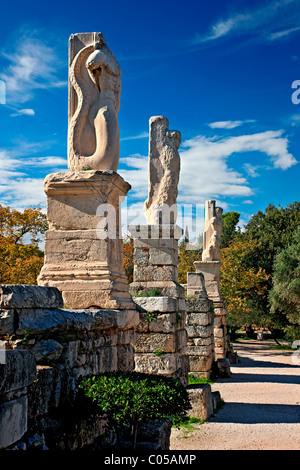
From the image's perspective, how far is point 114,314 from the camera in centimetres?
453

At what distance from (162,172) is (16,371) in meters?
6.75

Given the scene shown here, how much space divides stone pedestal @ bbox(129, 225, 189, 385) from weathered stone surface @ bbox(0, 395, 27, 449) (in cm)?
527

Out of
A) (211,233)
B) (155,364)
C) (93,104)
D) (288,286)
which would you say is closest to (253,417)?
(155,364)

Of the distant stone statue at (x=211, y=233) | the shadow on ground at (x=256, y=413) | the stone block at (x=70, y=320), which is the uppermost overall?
the distant stone statue at (x=211, y=233)

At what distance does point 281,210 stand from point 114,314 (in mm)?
28344

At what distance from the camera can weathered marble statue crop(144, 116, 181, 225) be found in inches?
344

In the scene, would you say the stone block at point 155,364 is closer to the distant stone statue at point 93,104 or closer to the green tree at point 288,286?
the distant stone statue at point 93,104

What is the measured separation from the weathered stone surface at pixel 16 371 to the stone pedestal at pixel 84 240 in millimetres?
2209

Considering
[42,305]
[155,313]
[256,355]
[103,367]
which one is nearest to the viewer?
[42,305]

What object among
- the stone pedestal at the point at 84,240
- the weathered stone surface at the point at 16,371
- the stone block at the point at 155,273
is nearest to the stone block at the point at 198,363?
the stone block at the point at 155,273

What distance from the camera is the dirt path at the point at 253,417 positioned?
624cm
